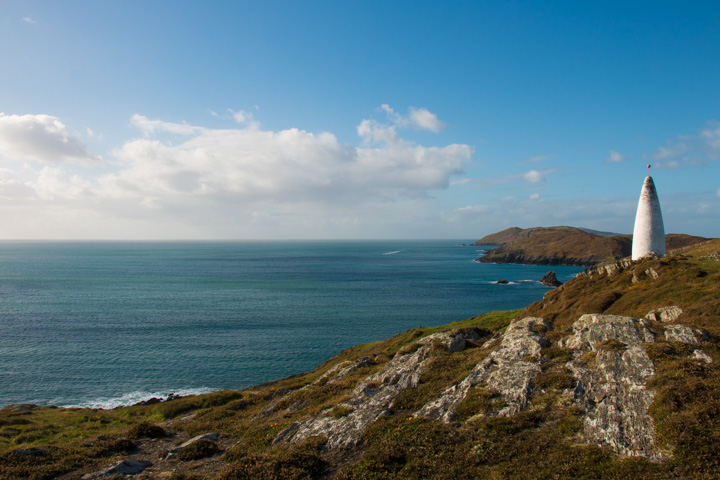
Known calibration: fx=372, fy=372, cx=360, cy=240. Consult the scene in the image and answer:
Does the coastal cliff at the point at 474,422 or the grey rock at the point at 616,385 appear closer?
the coastal cliff at the point at 474,422

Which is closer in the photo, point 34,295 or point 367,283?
point 34,295

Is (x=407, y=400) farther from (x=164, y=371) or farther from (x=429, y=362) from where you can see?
(x=164, y=371)

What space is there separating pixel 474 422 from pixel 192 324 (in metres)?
78.0

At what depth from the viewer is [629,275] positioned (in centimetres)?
5022

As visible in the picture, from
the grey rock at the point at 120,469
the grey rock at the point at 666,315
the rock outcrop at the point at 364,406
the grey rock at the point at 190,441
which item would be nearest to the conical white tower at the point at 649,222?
the grey rock at the point at 666,315

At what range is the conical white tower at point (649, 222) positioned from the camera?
5197cm

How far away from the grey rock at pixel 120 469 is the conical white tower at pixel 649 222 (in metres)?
63.0

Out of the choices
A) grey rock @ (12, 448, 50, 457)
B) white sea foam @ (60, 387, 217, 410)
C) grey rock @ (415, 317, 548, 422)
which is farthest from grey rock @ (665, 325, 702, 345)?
white sea foam @ (60, 387, 217, 410)

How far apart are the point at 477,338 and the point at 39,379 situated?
59723 mm

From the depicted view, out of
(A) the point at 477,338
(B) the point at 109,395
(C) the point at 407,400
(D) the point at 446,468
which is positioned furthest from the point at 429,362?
(B) the point at 109,395

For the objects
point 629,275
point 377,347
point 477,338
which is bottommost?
Answer: point 377,347

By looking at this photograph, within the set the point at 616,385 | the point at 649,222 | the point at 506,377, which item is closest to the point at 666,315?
the point at 616,385

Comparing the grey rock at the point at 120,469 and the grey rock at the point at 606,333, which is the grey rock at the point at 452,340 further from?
the grey rock at the point at 120,469

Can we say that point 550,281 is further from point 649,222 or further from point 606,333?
point 606,333
